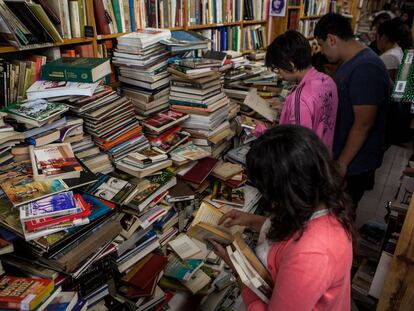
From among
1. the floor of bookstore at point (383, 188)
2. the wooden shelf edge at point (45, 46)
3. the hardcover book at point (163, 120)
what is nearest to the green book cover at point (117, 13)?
the wooden shelf edge at point (45, 46)

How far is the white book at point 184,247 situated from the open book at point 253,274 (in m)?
0.88

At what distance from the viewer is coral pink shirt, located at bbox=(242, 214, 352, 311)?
0.84 metres

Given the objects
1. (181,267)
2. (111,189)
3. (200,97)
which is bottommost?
(181,267)

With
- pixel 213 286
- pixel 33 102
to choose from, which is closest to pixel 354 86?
pixel 213 286

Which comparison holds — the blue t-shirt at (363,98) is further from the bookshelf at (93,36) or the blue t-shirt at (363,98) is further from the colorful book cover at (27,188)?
the colorful book cover at (27,188)

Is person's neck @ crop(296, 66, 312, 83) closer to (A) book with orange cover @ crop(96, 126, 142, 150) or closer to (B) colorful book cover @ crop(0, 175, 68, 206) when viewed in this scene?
(A) book with orange cover @ crop(96, 126, 142, 150)

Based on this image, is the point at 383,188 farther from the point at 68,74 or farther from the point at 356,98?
the point at 68,74

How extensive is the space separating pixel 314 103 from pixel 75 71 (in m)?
1.19

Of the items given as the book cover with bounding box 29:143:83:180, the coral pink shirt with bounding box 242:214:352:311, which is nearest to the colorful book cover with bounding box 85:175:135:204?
the book cover with bounding box 29:143:83:180

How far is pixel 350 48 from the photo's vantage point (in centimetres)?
187

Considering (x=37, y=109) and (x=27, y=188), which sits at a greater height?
(x=37, y=109)

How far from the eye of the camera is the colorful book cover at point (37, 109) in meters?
1.39

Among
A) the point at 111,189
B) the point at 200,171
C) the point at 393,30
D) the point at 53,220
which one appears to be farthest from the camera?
the point at 393,30

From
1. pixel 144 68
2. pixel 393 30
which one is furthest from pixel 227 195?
pixel 393 30
